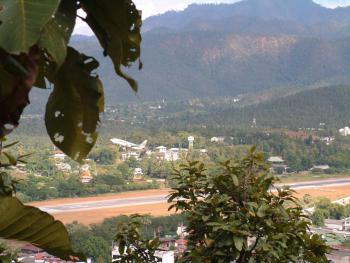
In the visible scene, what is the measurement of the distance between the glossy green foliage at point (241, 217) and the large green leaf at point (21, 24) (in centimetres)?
122

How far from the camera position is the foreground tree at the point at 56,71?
Answer: 36 centimetres

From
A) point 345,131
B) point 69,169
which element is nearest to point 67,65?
point 69,169

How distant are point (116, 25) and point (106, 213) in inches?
597

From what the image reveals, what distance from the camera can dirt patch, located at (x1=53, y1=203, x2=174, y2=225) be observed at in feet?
47.3

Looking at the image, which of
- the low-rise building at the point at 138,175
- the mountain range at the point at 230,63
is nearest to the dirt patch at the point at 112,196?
the low-rise building at the point at 138,175

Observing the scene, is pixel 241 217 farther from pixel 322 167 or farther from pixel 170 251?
pixel 322 167

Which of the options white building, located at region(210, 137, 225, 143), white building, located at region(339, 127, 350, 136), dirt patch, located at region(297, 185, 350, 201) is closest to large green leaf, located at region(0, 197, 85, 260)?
dirt patch, located at region(297, 185, 350, 201)

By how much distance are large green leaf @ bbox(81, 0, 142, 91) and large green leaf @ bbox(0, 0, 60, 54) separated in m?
0.16

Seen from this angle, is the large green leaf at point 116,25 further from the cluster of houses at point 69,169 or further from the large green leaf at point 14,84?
the cluster of houses at point 69,169

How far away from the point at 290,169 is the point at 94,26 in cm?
2546

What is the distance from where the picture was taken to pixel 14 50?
0.35m

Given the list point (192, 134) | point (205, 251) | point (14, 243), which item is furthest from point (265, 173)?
point (192, 134)

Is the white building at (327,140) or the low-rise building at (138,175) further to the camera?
the white building at (327,140)

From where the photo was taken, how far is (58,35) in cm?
42
